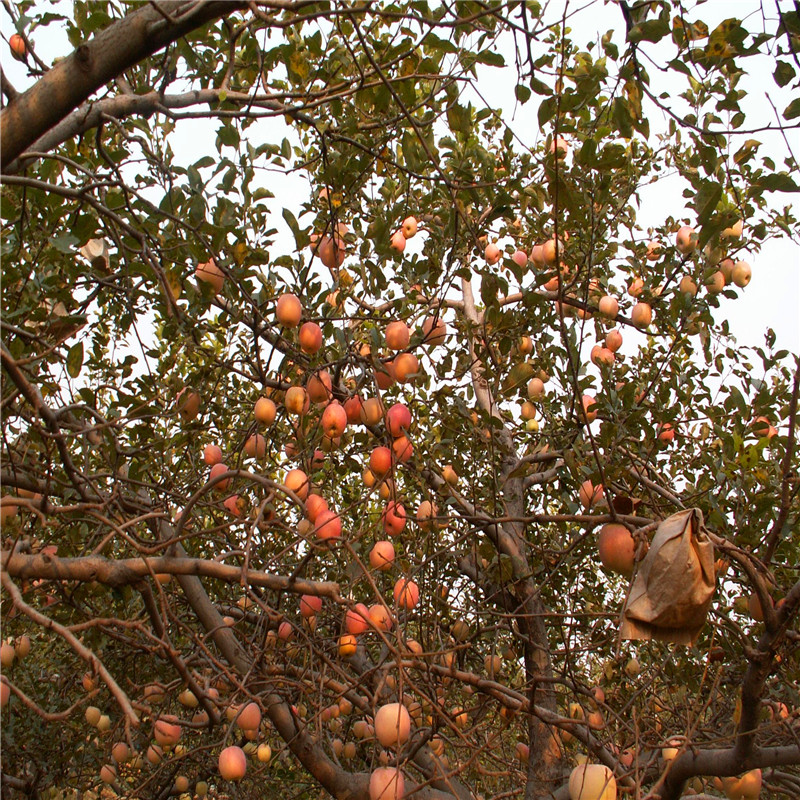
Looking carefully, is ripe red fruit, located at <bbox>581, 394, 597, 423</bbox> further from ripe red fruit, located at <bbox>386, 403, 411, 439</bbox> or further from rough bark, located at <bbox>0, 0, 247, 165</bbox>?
rough bark, located at <bbox>0, 0, 247, 165</bbox>

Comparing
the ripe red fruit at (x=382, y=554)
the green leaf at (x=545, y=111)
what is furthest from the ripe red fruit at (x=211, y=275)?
the green leaf at (x=545, y=111)

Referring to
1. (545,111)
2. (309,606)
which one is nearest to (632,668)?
(309,606)

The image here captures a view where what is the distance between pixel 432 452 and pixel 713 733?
4.74 ft

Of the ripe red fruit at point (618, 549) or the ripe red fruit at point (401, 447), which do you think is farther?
the ripe red fruit at point (401, 447)

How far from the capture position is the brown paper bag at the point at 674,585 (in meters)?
1.50

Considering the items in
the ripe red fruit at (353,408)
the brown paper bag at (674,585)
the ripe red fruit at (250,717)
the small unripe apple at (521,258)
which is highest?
the small unripe apple at (521,258)

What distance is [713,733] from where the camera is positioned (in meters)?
2.58

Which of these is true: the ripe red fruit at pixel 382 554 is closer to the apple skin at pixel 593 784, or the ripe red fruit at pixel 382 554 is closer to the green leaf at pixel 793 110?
the apple skin at pixel 593 784

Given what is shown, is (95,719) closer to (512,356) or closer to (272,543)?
(272,543)

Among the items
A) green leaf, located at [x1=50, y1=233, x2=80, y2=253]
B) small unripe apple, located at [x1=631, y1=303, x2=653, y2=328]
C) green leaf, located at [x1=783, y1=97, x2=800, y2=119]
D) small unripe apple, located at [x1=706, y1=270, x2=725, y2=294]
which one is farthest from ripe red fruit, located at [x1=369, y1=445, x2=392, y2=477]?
small unripe apple, located at [x1=631, y1=303, x2=653, y2=328]

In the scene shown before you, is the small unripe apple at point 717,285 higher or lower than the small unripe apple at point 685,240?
lower

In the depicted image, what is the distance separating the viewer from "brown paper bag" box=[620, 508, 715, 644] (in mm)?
1503

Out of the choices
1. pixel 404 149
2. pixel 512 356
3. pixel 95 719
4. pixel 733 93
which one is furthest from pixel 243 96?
pixel 95 719

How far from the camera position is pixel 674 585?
1506 mm
